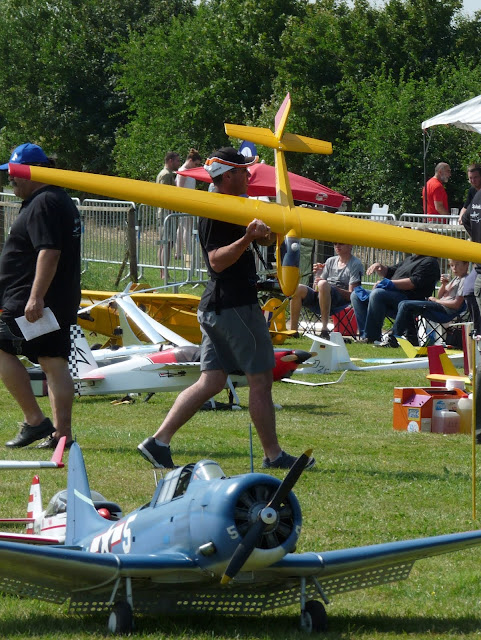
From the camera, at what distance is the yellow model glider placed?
5.06 meters

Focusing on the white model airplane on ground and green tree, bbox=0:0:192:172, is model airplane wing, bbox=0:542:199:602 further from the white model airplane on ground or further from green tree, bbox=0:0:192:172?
green tree, bbox=0:0:192:172

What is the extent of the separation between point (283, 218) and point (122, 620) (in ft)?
7.96

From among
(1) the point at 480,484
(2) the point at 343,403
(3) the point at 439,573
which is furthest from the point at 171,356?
(3) the point at 439,573

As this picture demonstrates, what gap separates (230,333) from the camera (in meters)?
6.24

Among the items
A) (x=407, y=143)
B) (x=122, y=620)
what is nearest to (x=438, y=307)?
(x=122, y=620)

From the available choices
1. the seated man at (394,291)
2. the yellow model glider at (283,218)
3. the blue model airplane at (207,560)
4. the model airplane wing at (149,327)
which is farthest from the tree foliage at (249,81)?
the blue model airplane at (207,560)

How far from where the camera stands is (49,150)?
184 feet

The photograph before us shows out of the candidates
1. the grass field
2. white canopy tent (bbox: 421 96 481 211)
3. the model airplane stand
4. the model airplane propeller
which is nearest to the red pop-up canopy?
white canopy tent (bbox: 421 96 481 211)

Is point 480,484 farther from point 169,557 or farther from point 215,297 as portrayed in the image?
point 169,557

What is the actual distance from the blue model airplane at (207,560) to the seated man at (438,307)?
9530 mm

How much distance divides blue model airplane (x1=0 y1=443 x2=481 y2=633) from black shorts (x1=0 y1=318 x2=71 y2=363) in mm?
3078

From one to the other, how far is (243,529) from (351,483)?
286 centimetres

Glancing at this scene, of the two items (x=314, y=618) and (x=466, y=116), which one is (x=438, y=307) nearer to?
(x=466, y=116)

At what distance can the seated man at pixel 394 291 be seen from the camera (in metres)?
13.7
